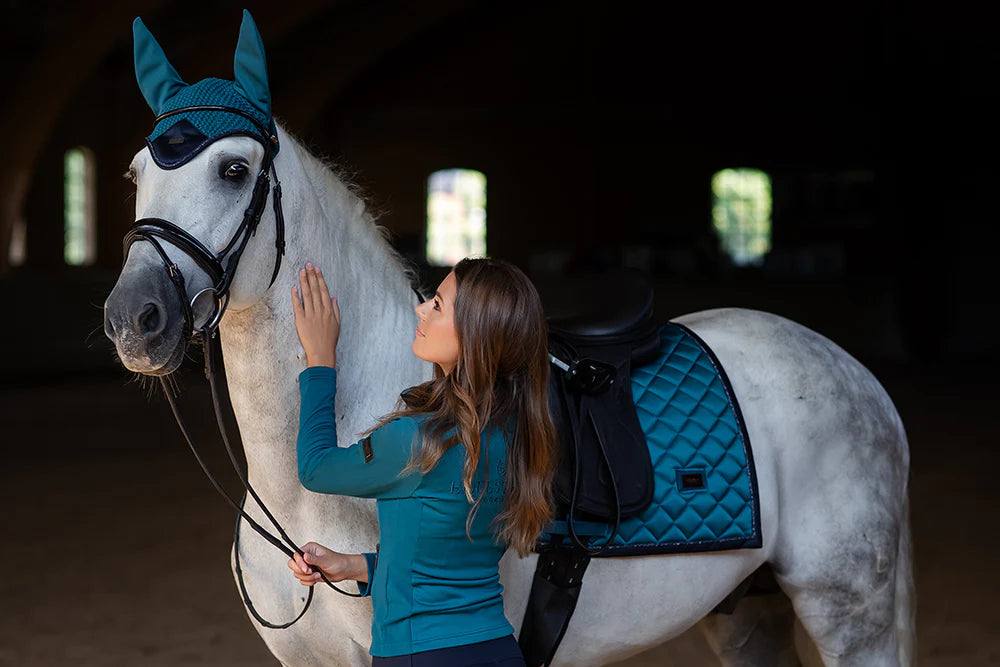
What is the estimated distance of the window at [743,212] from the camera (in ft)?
55.4

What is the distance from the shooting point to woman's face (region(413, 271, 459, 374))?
1400 mm

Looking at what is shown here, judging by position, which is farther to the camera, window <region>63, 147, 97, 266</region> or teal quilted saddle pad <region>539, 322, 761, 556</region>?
window <region>63, 147, 97, 266</region>

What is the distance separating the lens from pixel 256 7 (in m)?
12.2

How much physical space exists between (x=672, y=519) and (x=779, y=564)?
31 centimetres

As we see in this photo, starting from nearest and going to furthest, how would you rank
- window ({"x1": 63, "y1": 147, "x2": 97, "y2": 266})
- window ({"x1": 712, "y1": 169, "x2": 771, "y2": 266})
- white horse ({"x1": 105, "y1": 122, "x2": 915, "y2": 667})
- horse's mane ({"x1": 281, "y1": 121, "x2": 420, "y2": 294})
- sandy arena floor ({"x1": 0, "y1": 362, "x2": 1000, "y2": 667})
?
white horse ({"x1": 105, "y1": 122, "x2": 915, "y2": 667}) → horse's mane ({"x1": 281, "y1": 121, "x2": 420, "y2": 294}) → sandy arena floor ({"x1": 0, "y1": 362, "x2": 1000, "y2": 667}) → window ({"x1": 63, "y1": 147, "x2": 97, "y2": 266}) → window ({"x1": 712, "y1": 169, "x2": 771, "y2": 266})

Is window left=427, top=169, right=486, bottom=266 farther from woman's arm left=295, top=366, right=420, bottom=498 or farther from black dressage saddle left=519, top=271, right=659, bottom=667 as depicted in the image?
woman's arm left=295, top=366, right=420, bottom=498

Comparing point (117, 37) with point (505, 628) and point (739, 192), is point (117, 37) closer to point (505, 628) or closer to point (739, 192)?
point (739, 192)

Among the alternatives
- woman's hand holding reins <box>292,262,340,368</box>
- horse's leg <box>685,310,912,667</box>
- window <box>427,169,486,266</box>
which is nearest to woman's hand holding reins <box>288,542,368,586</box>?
woman's hand holding reins <box>292,262,340,368</box>

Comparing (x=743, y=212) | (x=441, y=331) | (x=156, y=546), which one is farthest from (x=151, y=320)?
(x=743, y=212)

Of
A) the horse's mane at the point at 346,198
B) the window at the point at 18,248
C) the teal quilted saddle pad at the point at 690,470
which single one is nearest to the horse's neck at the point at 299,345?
the horse's mane at the point at 346,198

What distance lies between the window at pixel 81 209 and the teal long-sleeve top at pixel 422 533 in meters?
15.3

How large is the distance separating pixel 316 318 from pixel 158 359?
0.27m

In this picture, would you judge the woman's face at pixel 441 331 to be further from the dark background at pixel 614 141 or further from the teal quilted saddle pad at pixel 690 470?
the dark background at pixel 614 141

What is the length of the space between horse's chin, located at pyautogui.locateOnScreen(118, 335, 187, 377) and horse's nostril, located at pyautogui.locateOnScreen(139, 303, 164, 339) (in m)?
0.02
